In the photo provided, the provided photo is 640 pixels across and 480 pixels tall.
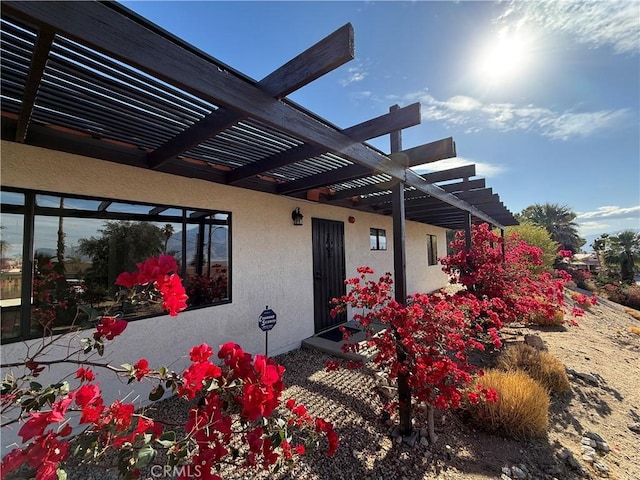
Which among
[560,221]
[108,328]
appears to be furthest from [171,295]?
[560,221]

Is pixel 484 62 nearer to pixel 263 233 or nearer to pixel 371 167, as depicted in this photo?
pixel 371 167

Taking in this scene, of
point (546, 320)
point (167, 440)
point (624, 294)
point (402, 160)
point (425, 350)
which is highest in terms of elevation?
point (402, 160)

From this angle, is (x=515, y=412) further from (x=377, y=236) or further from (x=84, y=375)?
(x=377, y=236)

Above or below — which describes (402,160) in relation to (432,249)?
above

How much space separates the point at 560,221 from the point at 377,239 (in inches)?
1055

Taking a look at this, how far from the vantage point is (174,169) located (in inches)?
146

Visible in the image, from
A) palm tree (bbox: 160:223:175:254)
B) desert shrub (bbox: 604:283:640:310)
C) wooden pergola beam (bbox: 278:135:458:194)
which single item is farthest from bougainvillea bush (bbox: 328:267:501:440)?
desert shrub (bbox: 604:283:640:310)

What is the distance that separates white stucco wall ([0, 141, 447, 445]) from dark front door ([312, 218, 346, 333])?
197 millimetres

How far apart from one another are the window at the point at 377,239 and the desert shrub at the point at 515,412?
5142 millimetres

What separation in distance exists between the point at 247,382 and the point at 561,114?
11.3 m

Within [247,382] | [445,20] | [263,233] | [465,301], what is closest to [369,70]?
[445,20]

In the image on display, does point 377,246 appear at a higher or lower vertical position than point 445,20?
lower

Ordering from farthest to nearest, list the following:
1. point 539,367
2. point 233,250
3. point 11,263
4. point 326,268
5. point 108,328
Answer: point 326,268
point 233,250
point 539,367
point 11,263
point 108,328

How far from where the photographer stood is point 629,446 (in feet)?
10.5
